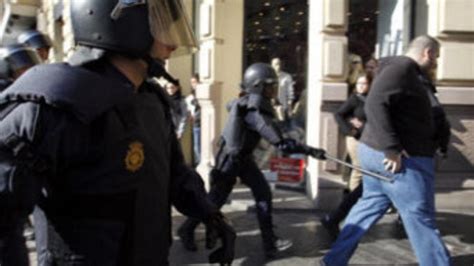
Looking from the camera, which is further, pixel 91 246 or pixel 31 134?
pixel 91 246

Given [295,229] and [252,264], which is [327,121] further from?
[252,264]

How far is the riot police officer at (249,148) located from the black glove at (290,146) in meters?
0.20

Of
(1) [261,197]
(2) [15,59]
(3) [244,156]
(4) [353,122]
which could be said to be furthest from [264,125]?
(2) [15,59]

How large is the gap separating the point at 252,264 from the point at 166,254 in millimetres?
3094

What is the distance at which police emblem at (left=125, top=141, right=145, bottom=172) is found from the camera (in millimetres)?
1795

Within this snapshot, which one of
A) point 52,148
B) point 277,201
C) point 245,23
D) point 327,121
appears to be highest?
point 245,23

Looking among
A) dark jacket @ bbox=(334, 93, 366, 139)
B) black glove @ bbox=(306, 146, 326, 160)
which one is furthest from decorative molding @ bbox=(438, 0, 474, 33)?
black glove @ bbox=(306, 146, 326, 160)

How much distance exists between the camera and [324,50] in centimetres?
741

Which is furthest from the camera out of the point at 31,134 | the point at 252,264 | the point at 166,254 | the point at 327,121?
the point at 327,121

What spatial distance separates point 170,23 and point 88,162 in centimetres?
57

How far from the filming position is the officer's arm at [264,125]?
4910 millimetres

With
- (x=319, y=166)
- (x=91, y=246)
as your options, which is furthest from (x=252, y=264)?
(x=91, y=246)

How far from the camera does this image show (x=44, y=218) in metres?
1.83

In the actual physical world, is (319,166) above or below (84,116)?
below
